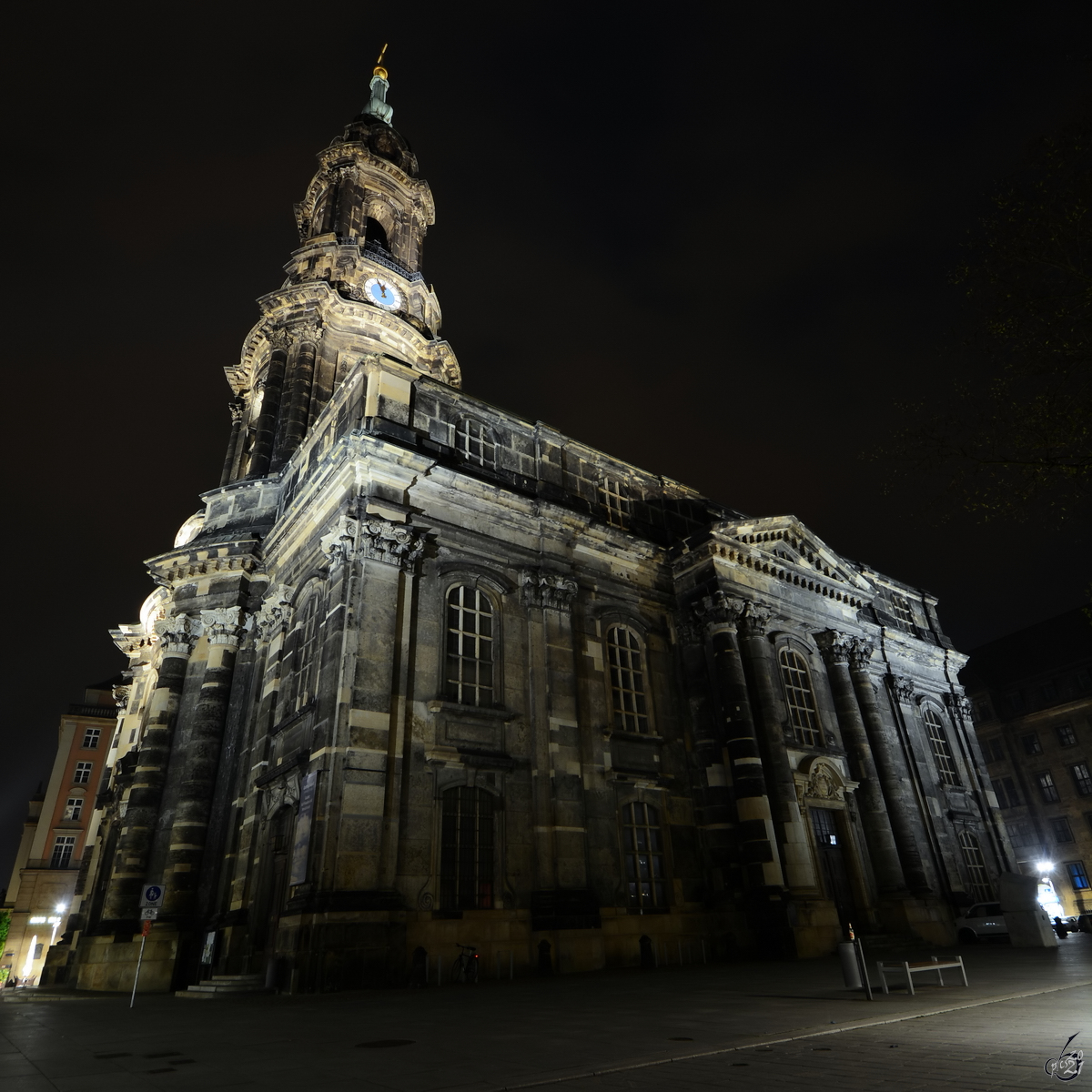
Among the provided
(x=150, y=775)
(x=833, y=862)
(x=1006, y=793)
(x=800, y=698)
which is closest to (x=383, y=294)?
(x=150, y=775)

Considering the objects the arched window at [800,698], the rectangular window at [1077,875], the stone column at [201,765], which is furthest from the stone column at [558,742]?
the rectangular window at [1077,875]

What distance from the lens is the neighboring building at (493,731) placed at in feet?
57.5

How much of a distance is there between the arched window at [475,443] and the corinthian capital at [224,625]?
32.0ft

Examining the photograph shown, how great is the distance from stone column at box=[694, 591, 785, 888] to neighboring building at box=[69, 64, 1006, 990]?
9cm

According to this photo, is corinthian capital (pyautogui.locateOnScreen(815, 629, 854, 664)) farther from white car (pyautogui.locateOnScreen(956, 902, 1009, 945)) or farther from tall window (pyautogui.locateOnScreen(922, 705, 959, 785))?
white car (pyautogui.locateOnScreen(956, 902, 1009, 945))

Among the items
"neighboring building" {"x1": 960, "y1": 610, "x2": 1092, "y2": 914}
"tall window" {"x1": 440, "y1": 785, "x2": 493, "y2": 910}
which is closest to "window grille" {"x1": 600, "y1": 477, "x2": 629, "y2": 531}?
"tall window" {"x1": 440, "y1": 785, "x2": 493, "y2": 910}

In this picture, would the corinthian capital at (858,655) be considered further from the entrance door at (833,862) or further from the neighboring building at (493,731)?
the entrance door at (833,862)

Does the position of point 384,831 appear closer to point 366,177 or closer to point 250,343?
point 250,343

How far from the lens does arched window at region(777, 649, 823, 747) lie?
2581 cm

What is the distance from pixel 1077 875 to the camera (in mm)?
47406

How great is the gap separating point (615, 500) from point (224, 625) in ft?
47.7

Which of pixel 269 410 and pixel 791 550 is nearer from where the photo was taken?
pixel 791 550

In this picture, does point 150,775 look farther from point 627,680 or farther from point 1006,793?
point 1006,793

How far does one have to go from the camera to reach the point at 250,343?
1430 inches
